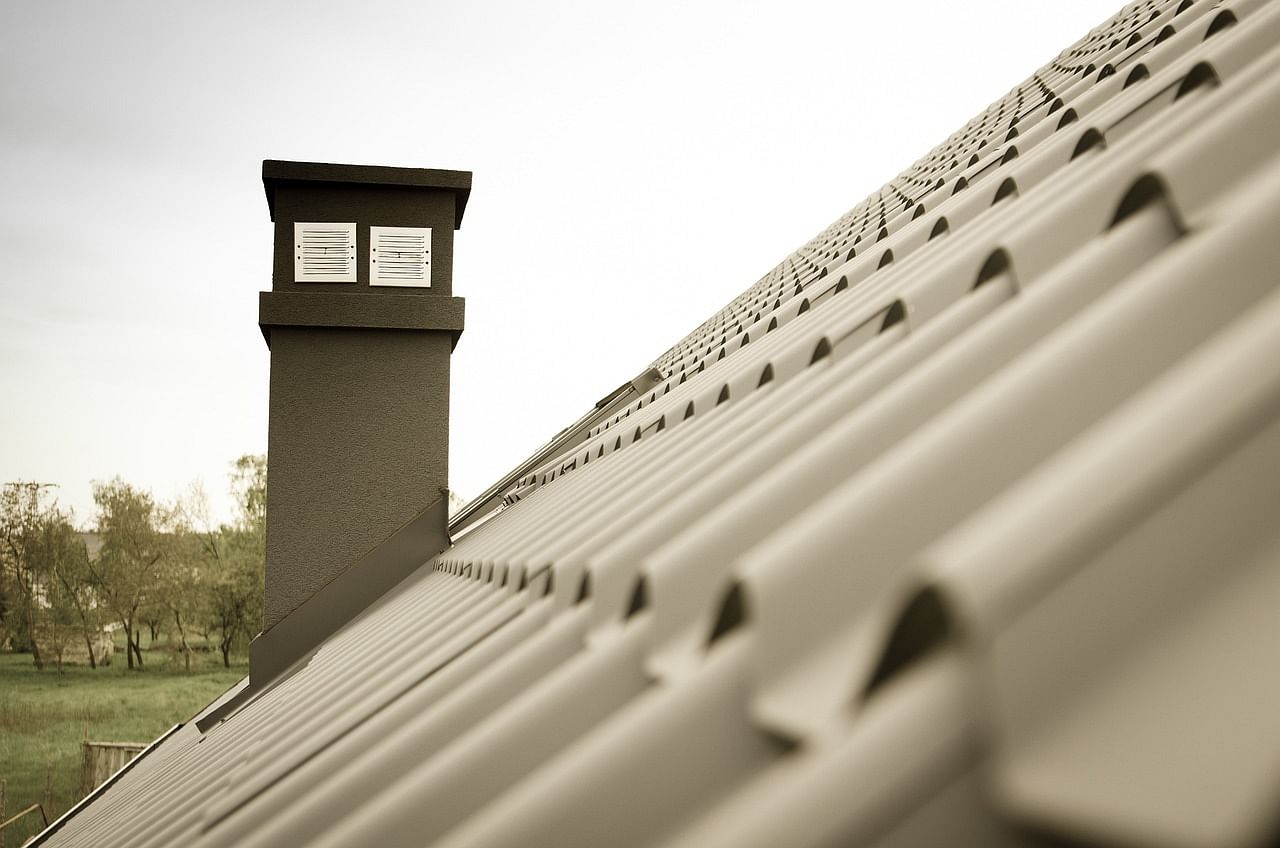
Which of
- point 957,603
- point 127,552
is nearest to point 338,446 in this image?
point 957,603

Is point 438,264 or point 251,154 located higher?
point 251,154

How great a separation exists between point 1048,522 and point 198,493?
5162 cm

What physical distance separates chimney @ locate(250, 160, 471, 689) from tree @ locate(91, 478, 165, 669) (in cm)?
4310

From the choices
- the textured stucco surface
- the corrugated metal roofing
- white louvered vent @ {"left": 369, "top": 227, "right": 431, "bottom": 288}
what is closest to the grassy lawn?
the textured stucco surface

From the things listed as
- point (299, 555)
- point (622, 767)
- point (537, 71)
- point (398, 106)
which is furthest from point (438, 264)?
point (537, 71)

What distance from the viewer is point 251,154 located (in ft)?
206

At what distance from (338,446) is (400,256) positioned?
1701 mm

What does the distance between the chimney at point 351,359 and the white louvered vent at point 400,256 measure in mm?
10

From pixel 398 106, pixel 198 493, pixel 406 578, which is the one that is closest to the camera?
pixel 406 578

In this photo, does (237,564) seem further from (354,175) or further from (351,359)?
(354,175)

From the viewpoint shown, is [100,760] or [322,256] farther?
[100,760]

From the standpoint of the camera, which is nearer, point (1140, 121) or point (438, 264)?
point (1140, 121)

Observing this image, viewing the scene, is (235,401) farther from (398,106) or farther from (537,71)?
(537,71)

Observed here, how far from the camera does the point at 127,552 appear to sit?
44969mm
